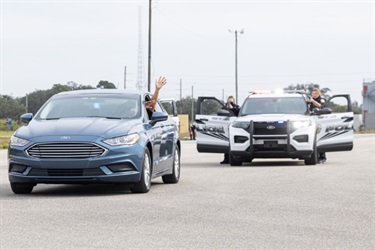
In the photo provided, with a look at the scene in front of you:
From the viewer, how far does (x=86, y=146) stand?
14031mm

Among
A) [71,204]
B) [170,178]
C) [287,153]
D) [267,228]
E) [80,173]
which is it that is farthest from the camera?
[287,153]

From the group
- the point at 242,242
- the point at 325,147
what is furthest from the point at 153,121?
the point at 325,147

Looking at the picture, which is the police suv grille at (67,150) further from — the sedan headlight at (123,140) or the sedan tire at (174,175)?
the sedan tire at (174,175)

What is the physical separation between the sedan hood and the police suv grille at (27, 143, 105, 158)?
0.59 feet

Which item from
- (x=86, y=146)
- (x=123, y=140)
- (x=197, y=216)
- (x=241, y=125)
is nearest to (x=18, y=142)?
(x=86, y=146)

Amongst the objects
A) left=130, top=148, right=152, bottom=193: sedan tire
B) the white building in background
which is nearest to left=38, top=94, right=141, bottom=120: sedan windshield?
left=130, top=148, right=152, bottom=193: sedan tire

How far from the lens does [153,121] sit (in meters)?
15.7

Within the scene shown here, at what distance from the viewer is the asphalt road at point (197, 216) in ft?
30.9

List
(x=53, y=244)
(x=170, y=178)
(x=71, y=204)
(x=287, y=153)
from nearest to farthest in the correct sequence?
(x=53, y=244)
(x=71, y=204)
(x=170, y=178)
(x=287, y=153)

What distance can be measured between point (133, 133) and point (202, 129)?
35.0 ft

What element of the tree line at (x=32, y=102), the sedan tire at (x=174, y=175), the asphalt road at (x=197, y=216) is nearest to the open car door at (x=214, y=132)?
the asphalt road at (x=197, y=216)

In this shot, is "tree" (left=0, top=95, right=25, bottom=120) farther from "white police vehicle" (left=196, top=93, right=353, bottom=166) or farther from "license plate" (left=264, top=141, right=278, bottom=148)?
"license plate" (left=264, top=141, right=278, bottom=148)

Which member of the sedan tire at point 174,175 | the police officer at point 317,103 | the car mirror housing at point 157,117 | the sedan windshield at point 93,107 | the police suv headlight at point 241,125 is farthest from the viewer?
the police officer at point 317,103

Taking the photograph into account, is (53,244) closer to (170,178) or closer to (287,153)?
(170,178)
